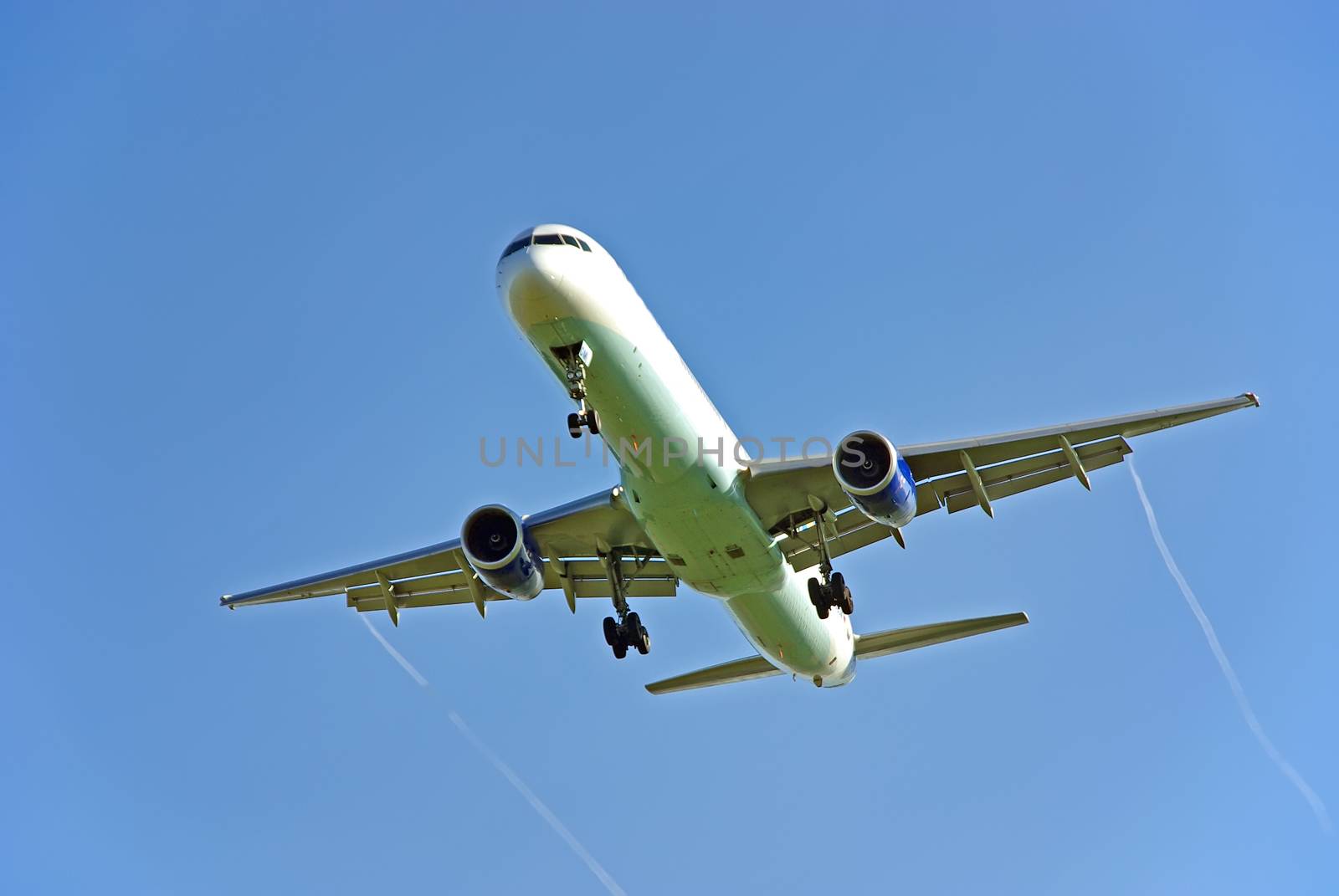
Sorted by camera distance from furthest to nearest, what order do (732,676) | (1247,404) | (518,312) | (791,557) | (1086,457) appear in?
(732,676) → (791,557) → (1086,457) → (1247,404) → (518,312)

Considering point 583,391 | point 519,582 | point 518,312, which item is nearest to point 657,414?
point 583,391

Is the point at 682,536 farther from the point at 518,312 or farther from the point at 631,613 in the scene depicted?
the point at 518,312

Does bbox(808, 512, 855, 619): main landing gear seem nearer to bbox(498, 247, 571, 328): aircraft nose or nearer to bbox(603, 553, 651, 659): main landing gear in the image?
bbox(603, 553, 651, 659): main landing gear

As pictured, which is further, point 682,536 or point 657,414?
point 682,536

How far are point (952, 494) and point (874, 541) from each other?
2.26m

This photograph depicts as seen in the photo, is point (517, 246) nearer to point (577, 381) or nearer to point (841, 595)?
point (577, 381)

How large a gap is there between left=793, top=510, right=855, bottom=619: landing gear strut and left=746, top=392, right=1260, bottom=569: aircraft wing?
639mm

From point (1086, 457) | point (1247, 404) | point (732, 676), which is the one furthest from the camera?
point (732, 676)

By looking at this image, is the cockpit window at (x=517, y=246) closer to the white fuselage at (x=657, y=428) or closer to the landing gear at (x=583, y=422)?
the white fuselage at (x=657, y=428)

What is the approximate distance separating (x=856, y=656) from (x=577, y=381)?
11.9 metres

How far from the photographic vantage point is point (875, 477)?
2469cm

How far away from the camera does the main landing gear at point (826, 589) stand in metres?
26.6

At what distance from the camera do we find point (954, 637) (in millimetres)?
29531

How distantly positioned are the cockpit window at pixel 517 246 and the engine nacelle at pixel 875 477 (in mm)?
6635
